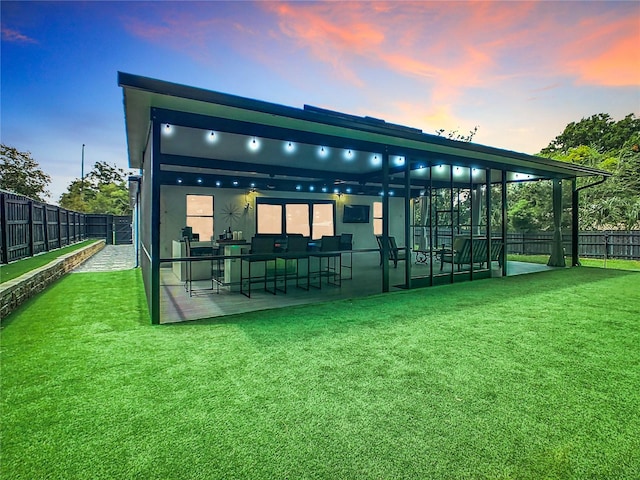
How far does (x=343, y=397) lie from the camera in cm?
211

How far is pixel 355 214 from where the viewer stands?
43.2ft

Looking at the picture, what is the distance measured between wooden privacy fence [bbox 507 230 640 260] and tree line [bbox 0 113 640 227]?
5.63 feet

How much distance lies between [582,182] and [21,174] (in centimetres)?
3076

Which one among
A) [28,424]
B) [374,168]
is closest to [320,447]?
[28,424]

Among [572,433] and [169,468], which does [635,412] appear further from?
[169,468]

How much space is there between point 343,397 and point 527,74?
12.7 metres

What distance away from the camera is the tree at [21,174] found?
20.3m

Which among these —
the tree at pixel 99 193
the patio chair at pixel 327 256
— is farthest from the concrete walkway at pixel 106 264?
the tree at pixel 99 193

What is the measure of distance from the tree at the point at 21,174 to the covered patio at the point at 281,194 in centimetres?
1818

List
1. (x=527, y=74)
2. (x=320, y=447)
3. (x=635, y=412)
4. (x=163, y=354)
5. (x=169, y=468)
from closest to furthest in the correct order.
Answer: (x=169, y=468) < (x=320, y=447) < (x=635, y=412) < (x=163, y=354) < (x=527, y=74)

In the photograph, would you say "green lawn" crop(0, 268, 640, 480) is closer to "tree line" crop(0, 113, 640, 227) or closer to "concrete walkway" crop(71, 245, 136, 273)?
"concrete walkway" crop(71, 245, 136, 273)

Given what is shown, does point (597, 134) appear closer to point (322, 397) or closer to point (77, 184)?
point (322, 397)

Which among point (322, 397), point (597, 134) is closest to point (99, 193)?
point (322, 397)

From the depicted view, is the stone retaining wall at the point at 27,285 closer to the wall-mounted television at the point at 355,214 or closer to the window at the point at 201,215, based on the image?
the window at the point at 201,215
